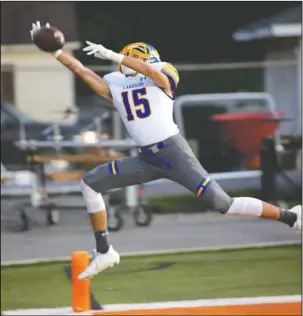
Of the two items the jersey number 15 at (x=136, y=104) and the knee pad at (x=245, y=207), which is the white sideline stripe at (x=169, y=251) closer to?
the knee pad at (x=245, y=207)

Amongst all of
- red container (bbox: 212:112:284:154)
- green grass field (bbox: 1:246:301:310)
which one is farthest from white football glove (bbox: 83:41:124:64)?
red container (bbox: 212:112:284:154)

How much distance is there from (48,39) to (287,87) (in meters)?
7.86

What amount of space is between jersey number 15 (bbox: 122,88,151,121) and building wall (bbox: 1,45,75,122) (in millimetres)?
6280

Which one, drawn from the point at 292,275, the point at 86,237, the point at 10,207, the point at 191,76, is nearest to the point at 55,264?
the point at 86,237

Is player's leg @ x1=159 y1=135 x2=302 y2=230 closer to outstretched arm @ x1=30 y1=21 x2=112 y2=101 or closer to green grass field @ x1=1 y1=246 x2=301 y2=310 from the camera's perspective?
outstretched arm @ x1=30 y1=21 x2=112 y2=101

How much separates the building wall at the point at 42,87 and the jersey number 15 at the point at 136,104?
6280mm

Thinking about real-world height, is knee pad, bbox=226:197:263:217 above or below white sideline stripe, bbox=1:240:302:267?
above

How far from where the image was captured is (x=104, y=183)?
15.3 ft

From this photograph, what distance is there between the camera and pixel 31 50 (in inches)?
420

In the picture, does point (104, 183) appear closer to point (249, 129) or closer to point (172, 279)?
point (172, 279)

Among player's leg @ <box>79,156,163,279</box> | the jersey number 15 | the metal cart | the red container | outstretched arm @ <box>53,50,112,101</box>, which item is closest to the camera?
outstretched arm @ <box>53,50,112,101</box>

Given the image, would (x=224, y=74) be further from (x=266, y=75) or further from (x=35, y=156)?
Result: (x=35, y=156)

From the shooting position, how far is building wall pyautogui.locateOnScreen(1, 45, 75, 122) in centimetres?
1080

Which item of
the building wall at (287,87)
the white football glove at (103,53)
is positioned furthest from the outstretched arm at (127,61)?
the building wall at (287,87)
